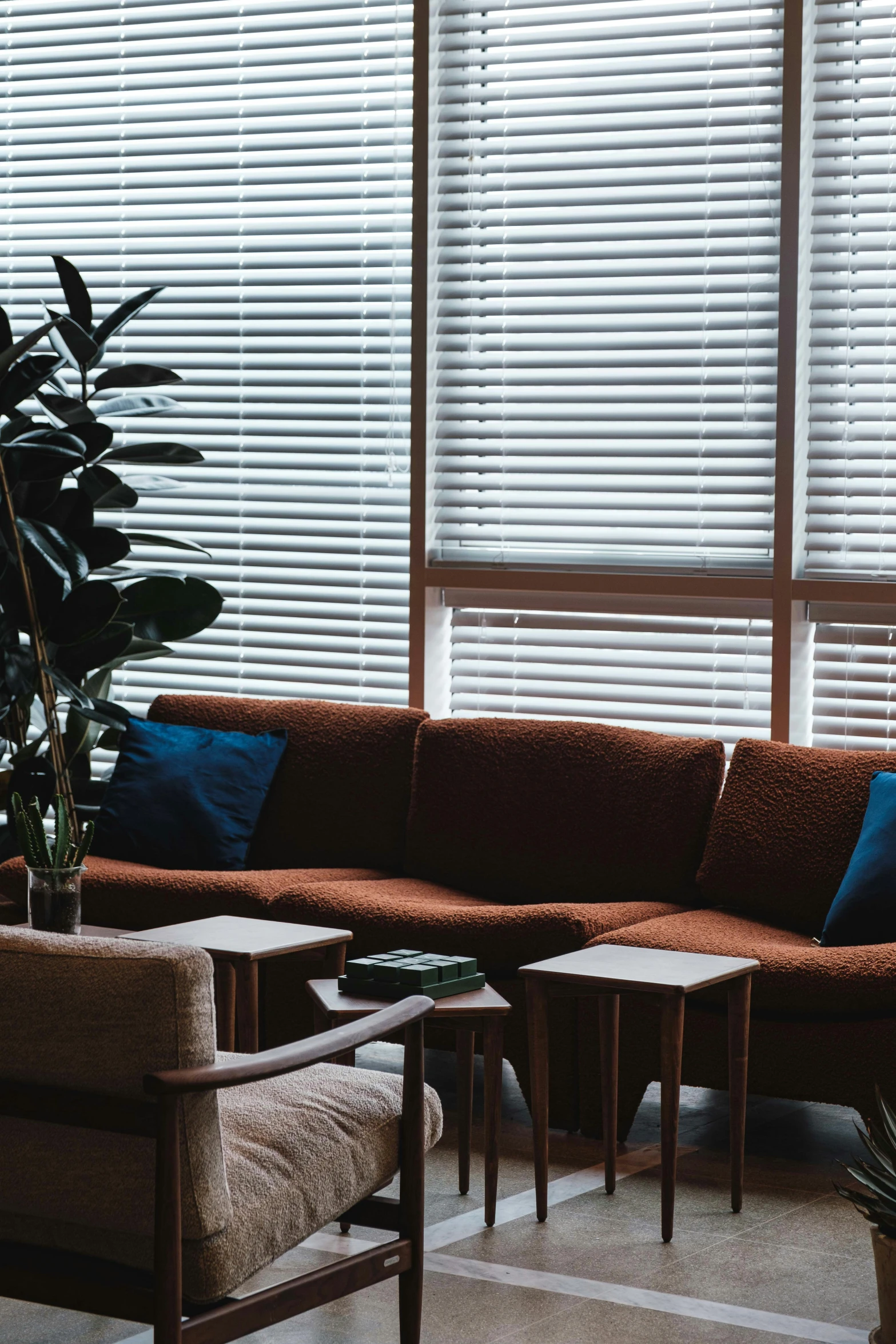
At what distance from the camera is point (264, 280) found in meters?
5.85

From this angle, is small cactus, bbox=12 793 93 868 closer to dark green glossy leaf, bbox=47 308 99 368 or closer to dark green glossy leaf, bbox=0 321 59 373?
dark green glossy leaf, bbox=0 321 59 373

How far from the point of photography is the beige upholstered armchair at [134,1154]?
2201 mm

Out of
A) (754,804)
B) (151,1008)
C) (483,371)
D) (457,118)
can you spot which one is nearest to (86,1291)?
(151,1008)

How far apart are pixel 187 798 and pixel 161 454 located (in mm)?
1117

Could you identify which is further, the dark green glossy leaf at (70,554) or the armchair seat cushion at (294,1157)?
the dark green glossy leaf at (70,554)

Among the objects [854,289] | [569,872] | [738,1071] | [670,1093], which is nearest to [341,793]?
[569,872]

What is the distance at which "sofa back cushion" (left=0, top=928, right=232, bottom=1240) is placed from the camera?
2.20 metres

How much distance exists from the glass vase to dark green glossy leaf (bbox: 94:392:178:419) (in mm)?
2333

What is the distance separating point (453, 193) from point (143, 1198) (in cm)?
399

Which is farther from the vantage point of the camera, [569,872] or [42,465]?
[42,465]

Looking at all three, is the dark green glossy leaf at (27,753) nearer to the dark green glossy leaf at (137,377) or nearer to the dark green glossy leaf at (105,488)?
the dark green glossy leaf at (105,488)

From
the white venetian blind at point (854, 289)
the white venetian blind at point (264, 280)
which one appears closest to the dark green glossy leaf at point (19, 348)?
the white venetian blind at point (264, 280)

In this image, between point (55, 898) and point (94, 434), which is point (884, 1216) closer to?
point (55, 898)

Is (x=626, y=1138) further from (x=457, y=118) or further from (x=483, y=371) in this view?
(x=457, y=118)
